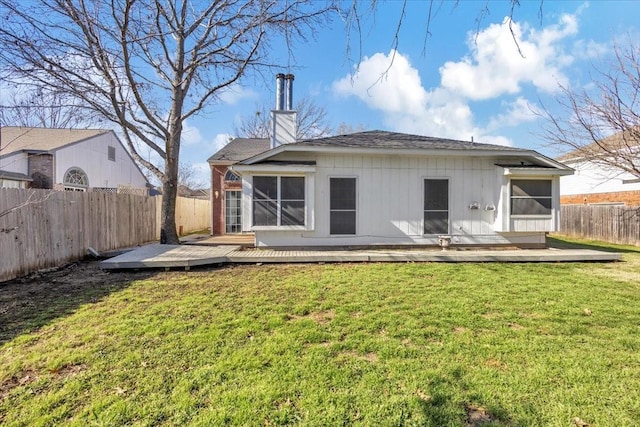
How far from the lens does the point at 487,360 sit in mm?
3014

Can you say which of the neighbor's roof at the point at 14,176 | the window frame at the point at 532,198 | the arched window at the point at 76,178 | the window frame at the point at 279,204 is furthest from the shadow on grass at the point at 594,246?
the arched window at the point at 76,178

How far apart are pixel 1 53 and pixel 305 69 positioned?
7589 mm

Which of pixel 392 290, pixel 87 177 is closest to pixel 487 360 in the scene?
pixel 392 290

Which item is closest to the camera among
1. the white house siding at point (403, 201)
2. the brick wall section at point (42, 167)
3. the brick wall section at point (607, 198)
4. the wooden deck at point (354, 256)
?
the wooden deck at point (354, 256)

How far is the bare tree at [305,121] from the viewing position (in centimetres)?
2656

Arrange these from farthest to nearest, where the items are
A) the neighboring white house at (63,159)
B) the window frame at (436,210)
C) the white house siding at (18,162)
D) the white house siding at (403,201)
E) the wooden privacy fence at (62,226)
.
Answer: the neighboring white house at (63,159) → the white house siding at (18,162) → the window frame at (436,210) → the white house siding at (403,201) → the wooden privacy fence at (62,226)

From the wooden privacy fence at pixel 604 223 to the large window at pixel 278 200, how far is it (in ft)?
42.4

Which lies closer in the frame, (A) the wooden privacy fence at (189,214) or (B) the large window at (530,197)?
(B) the large window at (530,197)

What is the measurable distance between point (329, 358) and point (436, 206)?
7175 millimetres

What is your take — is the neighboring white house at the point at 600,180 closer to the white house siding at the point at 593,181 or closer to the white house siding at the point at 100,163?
the white house siding at the point at 593,181

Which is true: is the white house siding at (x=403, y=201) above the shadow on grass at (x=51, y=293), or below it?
above

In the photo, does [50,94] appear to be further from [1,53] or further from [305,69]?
[305,69]

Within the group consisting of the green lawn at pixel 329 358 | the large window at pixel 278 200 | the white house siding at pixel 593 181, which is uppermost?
the white house siding at pixel 593 181

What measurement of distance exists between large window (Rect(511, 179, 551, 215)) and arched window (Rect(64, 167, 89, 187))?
20.4 meters
